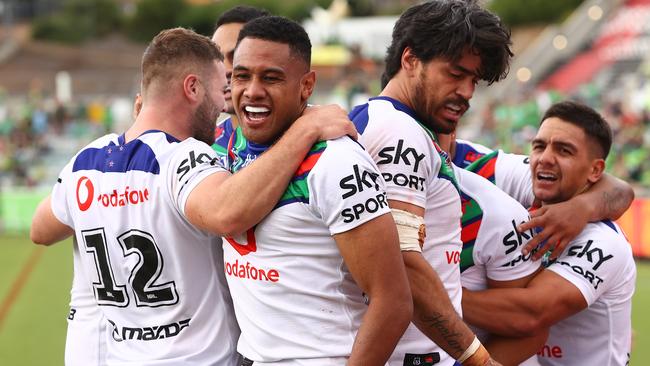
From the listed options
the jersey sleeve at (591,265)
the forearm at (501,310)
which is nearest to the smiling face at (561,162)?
the jersey sleeve at (591,265)

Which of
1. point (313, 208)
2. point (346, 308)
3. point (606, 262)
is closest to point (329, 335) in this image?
point (346, 308)

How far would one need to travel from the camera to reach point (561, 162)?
455 centimetres

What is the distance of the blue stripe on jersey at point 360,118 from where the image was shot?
3.63 m

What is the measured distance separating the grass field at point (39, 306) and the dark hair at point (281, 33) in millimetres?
6801

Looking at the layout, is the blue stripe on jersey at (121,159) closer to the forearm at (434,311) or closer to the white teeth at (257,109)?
the white teeth at (257,109)

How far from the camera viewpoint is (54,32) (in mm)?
60156

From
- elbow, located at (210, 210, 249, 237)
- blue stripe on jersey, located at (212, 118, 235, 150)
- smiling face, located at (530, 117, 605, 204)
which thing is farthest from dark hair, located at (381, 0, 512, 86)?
blue stripe on jersey, located at (212, 118, 235, 150)

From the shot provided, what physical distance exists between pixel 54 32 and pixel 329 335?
60304mm

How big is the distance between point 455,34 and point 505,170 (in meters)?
1.49

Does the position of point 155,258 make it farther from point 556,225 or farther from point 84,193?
point 556,225

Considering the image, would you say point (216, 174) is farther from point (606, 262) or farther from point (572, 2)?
point (572, 2)

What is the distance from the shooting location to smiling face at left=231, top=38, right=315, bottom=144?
133 inches

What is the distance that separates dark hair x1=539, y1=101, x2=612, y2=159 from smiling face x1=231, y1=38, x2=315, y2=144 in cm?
169

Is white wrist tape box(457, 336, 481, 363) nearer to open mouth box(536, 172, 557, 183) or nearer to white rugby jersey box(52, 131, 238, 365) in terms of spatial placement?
white rugby jersey box(52, 131, 238, 365)
